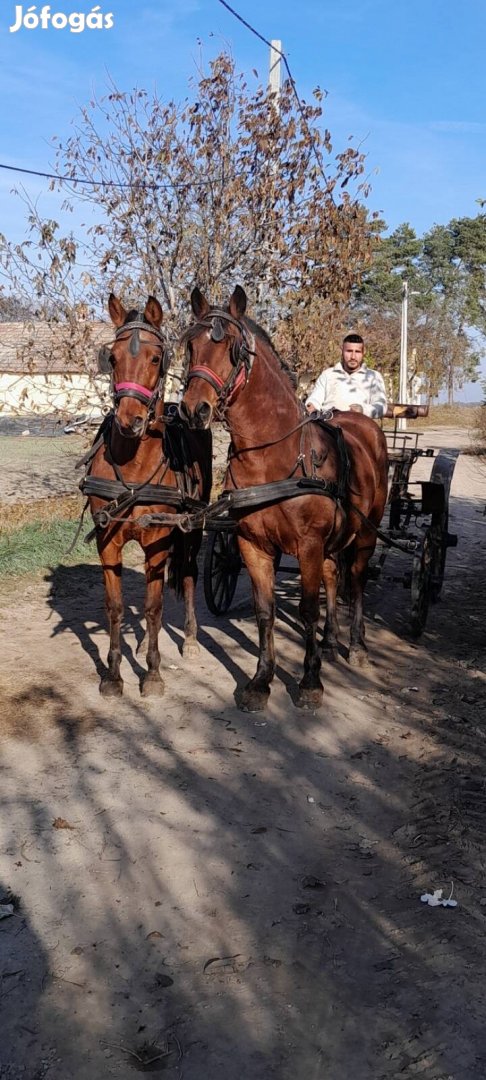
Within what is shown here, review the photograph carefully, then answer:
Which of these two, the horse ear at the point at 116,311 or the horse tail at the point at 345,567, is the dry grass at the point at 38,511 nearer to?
the horse tail at the point at 345,567

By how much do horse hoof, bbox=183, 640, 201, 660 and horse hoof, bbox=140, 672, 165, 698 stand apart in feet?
3.16

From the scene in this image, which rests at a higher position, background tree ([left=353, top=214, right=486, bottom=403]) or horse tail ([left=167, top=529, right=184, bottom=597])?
background tree ([left=353, top=214, right=486, bottom=403])

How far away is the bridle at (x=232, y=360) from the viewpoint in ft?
16.1

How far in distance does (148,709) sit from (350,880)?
7.53 ft

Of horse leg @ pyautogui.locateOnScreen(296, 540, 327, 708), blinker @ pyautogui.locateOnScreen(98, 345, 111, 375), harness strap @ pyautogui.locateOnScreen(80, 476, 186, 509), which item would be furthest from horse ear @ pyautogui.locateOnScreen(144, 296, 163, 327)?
horse leg @ pyautogui.locateOnScreen(296, 540, 327, 708)

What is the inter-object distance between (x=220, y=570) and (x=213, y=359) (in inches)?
134

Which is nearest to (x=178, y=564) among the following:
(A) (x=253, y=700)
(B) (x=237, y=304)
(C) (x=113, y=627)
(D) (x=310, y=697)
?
(C) (x=113, y=627)

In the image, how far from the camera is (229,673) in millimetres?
6633

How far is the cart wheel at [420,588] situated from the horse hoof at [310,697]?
1531 millimetres

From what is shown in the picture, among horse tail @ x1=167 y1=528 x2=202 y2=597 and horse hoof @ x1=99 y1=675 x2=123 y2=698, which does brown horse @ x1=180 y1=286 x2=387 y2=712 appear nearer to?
horse hoof @ x1=99 y1=675 x2=123 y2=698

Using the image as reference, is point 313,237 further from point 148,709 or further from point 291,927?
point 291,927

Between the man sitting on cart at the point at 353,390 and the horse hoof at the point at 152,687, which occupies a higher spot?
the man sitting on cart at the point at 353,390

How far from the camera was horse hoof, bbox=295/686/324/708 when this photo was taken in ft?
19.1

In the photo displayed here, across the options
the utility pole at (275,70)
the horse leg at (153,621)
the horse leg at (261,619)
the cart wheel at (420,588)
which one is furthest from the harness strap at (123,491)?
the utility pole at (275,70)
